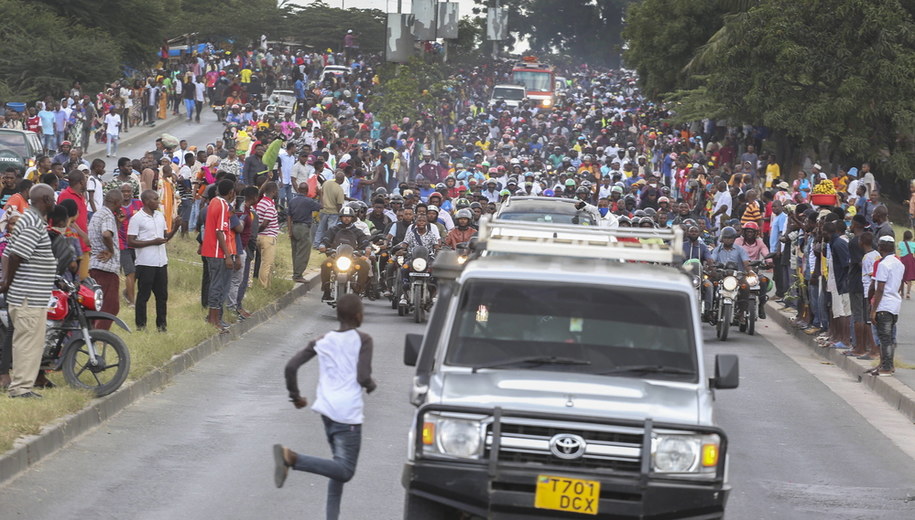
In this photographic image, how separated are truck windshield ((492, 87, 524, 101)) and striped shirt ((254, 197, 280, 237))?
177ft

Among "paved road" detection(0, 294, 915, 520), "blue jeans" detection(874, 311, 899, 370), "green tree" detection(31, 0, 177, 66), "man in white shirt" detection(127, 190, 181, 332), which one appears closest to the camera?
"paved road" detection(0, 294, 915, 520)

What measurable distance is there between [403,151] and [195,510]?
32.8m

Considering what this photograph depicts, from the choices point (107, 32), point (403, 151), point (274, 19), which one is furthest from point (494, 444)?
point (274, 19)

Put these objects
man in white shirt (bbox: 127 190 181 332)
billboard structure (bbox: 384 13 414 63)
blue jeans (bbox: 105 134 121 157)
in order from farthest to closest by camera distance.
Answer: billboard structure (bbox: 384 13 414 63) → blue jeans (bbox: 105 134 121 157) → man in white shirt (bbox: 127 190 181 332)

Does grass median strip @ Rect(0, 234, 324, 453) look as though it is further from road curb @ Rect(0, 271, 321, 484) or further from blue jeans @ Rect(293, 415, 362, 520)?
blue jeans @ Rect(293, 415, 362, 520)

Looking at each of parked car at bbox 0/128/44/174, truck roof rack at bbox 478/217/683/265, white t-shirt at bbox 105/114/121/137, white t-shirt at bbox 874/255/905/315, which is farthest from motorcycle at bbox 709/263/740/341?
white t-shirt at bbox 105/114/121/137

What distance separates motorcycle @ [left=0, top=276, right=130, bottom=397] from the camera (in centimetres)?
1386

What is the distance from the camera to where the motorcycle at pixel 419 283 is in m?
22.7

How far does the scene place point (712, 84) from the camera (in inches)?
1812

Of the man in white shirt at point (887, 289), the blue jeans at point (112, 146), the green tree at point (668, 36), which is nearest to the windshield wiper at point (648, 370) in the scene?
the man in white shirt at point (887, 289)

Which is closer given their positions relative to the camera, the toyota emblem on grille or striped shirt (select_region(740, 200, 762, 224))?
the toyota emblem on grille

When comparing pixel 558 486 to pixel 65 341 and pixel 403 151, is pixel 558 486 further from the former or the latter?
pixel 403 151

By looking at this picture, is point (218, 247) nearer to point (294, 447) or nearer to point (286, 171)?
point (294, 447)

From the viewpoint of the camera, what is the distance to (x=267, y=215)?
22.8 m
